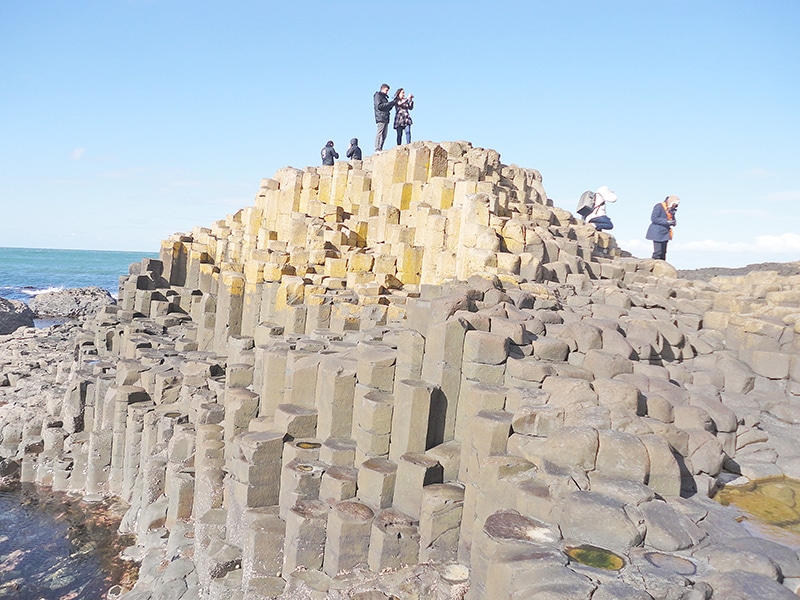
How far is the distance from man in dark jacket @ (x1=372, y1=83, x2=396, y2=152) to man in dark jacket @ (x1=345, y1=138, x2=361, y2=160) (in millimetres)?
2559

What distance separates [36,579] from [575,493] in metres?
9.85

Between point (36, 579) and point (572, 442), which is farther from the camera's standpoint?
point (36, 579)

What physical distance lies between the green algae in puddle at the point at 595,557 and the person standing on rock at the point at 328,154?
20037 millimetres

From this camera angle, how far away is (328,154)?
23.6 metres

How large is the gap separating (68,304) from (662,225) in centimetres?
4191

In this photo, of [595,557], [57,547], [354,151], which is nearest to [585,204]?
[354,151]

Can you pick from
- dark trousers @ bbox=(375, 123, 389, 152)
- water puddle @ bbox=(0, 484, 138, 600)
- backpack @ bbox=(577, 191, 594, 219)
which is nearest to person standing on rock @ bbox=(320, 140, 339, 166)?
dark trousers @ bbox=(375, 123, 389, 152)

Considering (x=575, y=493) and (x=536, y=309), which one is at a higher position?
(x=536, y=309)

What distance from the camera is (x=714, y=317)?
11.0 m

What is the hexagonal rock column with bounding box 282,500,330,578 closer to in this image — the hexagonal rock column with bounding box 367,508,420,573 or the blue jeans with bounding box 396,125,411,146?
the hexagonal rock column with bounding box 367,508,420,573

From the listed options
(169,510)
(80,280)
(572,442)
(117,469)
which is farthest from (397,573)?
(80,280)

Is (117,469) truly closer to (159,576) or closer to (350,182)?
(159,576)

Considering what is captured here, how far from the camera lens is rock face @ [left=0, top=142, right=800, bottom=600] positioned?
5.78 meters

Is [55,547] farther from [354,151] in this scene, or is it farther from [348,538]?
[354,151]
